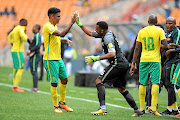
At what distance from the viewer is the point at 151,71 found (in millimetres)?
7668

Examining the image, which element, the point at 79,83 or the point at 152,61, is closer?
the point at 152,61

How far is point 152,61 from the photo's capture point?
7.63 metres

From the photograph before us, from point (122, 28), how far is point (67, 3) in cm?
1221

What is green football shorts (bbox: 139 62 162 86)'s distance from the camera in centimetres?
764

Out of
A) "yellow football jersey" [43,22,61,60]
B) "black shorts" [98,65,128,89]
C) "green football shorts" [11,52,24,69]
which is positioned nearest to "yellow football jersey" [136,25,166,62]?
"black shorts" [98,65,128,89]

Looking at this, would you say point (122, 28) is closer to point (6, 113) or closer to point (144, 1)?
point (144, 1)

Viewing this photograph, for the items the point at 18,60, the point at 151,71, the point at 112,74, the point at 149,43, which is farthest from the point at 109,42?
the point at 18,60

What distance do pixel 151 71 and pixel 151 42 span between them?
600mm

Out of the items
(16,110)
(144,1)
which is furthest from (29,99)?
(144,1)

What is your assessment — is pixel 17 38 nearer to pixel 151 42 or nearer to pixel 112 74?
pixel 112 74

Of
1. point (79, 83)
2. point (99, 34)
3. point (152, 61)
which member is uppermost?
point (99, 34)

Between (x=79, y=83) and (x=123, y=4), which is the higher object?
(x=123, y=4)

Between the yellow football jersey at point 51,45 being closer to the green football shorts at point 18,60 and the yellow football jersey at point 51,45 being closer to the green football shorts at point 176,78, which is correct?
the green football shorts at point 176,78

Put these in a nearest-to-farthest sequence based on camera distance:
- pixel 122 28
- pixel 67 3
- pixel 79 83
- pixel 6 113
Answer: pixel 6 113, pixel 79 83, pixel 122 28, pixel 67 3
